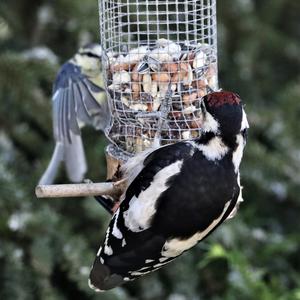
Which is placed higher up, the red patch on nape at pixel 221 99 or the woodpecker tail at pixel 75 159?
the red patch on nape at pixel 221 99

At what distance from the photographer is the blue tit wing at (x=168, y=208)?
2004 mm

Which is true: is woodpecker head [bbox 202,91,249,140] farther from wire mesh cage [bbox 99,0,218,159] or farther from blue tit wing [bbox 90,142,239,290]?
wire mesh cage [bbox 99,0,218,159]

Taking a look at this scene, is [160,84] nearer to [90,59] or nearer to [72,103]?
[72,103]

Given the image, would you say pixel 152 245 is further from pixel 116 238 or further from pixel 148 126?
pixel 148 126

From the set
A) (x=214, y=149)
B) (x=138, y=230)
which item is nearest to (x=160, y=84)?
(x=214, y=149)

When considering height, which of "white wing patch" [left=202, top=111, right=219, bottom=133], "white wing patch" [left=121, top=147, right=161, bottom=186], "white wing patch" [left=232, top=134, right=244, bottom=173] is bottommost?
"white wing patch" [left=121, top=147, right=161, bottom=186]

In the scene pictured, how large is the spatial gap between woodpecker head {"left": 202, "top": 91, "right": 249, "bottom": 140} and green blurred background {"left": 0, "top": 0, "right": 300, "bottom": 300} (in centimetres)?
85

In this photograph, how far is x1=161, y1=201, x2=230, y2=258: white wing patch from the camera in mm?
2027

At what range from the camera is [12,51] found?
3.03m

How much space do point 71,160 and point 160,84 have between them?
0.55 meters

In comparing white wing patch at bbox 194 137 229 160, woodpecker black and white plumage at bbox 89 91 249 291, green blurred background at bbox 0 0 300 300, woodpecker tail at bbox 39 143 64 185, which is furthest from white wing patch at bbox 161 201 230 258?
woodpecker tail at bbox 39 143 64 185

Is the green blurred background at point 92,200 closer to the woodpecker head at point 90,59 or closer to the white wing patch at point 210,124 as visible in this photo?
the woodpecker head at point 90,59

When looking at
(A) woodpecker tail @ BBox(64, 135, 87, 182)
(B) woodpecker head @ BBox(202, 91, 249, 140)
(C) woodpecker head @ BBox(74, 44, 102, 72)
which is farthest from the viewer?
(C) woodpecker head @ BBox(74, 44, 102, 72)

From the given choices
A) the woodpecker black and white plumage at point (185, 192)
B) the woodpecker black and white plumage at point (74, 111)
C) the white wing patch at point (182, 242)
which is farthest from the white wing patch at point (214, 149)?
the woodpecker black and white plumage at point (74, 111)
